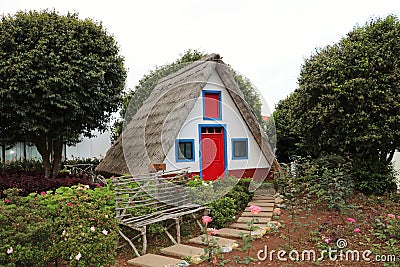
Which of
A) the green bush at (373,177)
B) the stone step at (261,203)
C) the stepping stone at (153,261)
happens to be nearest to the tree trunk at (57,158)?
the stone step at (261,203)

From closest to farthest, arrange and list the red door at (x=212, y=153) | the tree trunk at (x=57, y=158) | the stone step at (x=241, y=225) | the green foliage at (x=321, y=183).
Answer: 1. the stone step at (x=241, y=225)
2. the green foliage at (x=321, y=183)
3. the red door at (x=212, y=153)
4. the tree trunk at (x=57, y=158)

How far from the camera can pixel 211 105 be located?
1040cm

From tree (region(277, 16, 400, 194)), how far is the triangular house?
172 cm

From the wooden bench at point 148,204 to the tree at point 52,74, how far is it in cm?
476

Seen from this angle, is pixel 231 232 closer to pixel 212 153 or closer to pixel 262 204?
pixel 262 204

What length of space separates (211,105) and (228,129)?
0.89 m

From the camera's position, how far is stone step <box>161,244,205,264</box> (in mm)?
5051

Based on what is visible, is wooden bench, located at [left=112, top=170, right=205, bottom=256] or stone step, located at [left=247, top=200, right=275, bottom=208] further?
stone step, located at [left=247, top=200, right=275, bottom=208]

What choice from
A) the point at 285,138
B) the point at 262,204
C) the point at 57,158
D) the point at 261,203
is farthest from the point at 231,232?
the point at 285,138

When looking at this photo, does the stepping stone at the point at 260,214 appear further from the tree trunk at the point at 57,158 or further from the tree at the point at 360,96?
the tree trunk at the point at 57,158

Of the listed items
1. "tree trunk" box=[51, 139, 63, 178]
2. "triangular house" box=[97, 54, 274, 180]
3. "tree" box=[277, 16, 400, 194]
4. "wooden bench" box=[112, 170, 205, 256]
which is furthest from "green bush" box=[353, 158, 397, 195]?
"tree trunk" box=[51, 139, 63, 178]

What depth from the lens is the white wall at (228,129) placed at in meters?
10.0

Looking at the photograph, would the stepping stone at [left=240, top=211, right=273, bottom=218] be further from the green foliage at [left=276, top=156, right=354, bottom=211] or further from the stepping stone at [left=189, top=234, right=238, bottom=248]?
the stepping stone at [left=189, top=234, right=238, bottom=248]

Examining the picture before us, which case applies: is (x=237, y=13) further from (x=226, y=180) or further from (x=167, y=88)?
(x=226, y=180)
